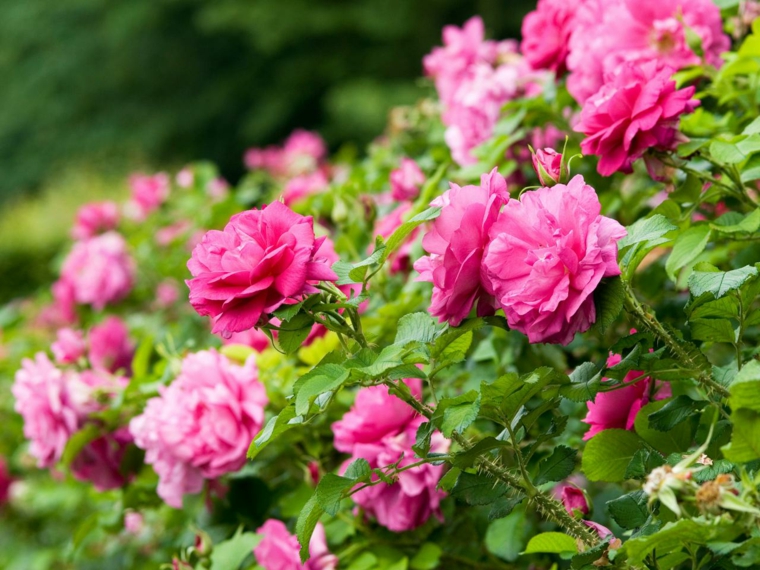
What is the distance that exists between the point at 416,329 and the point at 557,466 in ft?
0.61

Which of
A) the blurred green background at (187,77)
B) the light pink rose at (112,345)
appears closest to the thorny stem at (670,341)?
the light pink rose at (112,345)

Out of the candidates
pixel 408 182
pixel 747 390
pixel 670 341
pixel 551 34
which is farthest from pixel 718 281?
pixel 408 182

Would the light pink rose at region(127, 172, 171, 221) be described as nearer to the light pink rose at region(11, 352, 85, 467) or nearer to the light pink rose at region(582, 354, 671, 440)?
the light pink rose at region(11, 352, 85, 467)

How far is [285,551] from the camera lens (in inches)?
42.8

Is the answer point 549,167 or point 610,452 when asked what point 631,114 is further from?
point 610,452

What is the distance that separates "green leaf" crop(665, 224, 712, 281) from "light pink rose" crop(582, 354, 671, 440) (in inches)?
4.8

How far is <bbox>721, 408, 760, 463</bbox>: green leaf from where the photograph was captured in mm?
653

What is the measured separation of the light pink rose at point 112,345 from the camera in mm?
2020

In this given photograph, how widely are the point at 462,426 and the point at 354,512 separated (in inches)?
20.3

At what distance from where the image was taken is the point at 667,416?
0.84 metres

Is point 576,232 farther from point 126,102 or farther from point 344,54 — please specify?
point 126,102

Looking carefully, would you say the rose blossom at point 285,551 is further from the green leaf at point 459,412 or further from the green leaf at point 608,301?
the green leaf at point 608,301

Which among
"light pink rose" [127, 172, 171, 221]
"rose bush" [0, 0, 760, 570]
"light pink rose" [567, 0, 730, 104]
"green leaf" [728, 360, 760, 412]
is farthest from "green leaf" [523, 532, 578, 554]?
"light pink rose" [127, 172, 171, 221]

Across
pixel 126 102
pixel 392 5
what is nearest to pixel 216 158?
pixel 126 102
